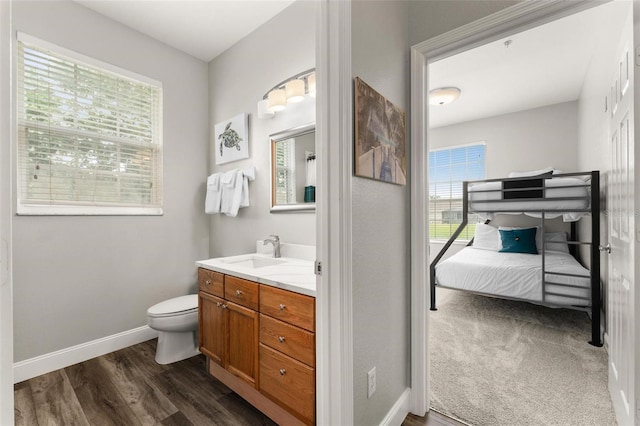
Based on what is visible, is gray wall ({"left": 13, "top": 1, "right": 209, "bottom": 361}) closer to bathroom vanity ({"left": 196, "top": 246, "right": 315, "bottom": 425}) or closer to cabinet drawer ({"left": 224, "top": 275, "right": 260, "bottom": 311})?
bathroom vanity ({"left": 196, "top": 246, "right": 315, "bottom": 425})

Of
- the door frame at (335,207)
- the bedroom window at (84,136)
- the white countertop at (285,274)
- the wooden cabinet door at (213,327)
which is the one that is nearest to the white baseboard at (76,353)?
the wooden cabinet door at (213,327)

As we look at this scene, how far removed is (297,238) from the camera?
2.26 m

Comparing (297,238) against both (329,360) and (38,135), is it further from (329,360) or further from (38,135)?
(38,135)

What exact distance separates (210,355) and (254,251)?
3.01ft

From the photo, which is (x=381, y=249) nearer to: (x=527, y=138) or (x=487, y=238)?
(x=487, y=238)

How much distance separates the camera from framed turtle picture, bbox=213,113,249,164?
266 cm

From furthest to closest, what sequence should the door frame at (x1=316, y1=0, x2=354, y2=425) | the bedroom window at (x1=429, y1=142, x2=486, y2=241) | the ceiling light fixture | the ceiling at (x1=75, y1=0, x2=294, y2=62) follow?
the bedroom window at (x1=429, y1=142, x2=486, y2=241), the ceiling light fixture, the ceiling at (x1=75, y1=0, x2=294, y2=62), the door frame at (x1=316, y1=0, x2=354, y2=425)

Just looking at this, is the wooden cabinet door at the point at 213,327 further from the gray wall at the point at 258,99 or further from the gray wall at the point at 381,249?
the gray wall at the point at 381,249

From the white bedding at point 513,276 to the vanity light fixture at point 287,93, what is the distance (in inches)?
102

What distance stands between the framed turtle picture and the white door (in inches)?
96.8

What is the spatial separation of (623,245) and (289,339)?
5.28ft

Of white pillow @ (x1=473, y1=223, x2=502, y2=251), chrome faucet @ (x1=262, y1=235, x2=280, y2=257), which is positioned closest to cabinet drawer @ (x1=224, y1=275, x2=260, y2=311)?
chrome faucet @ (x1=262, y1=235, x2=280, y2=257)

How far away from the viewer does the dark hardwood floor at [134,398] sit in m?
1.63

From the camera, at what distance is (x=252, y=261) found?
2342 millimetres
